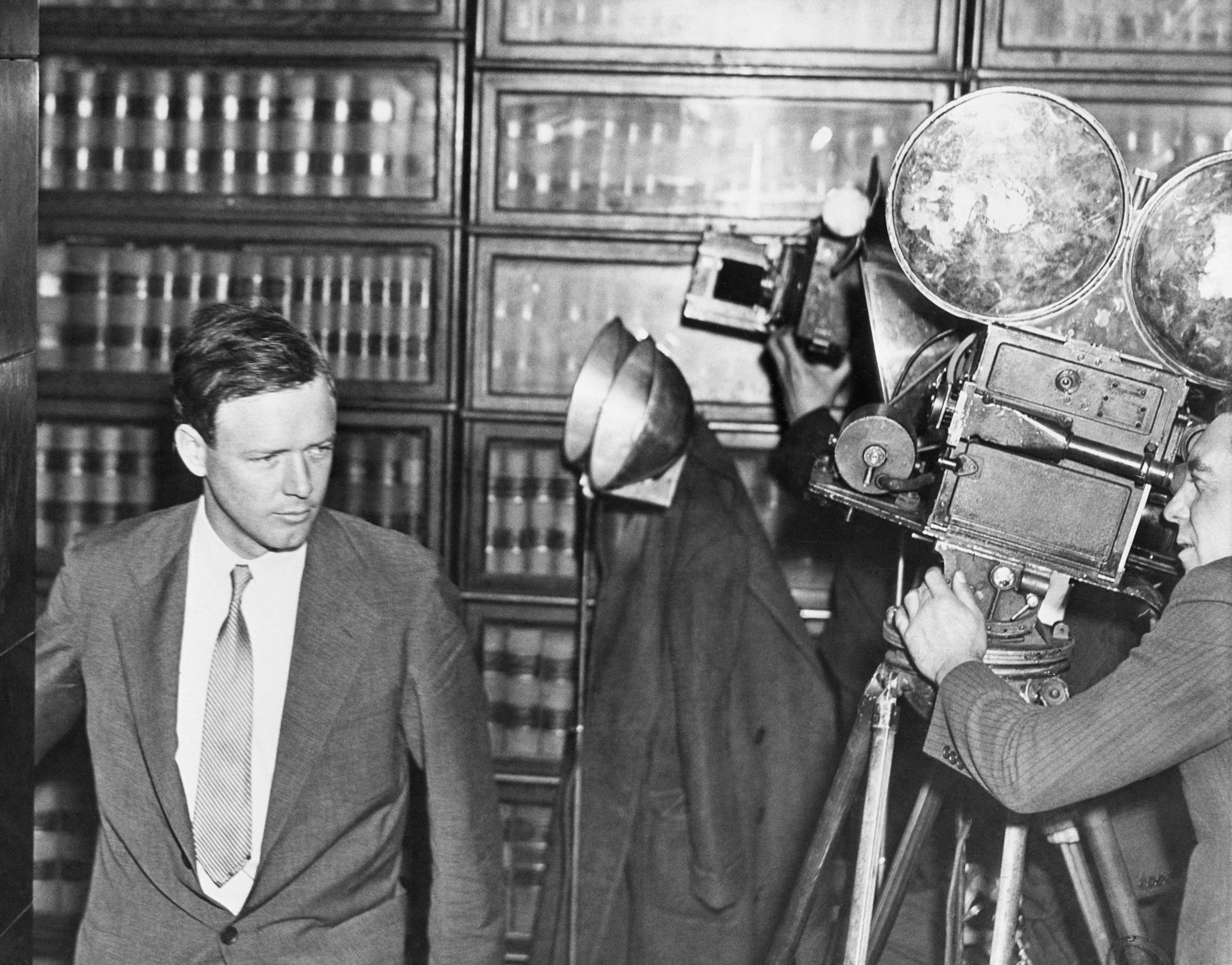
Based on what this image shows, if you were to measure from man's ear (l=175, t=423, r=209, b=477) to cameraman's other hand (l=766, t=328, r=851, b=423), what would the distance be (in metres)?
1.30

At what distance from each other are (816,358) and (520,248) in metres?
0.75

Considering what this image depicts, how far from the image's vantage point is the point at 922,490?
82.0 inches

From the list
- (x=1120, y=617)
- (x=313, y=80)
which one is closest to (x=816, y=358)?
(x=1120, y=617)

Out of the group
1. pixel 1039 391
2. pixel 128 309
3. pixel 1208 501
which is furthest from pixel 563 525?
pixel 1208 501

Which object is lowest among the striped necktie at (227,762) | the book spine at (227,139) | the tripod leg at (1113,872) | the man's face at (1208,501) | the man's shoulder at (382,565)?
the tripod leg at (1113,872)

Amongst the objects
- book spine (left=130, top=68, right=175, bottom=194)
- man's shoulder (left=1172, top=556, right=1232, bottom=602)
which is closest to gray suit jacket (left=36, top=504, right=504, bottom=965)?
man's shoulder (left=1172, top=556, right=1232, bottom=602)

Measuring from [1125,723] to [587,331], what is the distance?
1844 millimetres

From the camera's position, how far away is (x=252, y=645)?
1884 mm

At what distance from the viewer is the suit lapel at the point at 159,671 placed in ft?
5.94

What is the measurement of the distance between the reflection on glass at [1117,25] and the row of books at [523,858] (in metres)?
1.95

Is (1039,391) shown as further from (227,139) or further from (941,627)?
(227,139)

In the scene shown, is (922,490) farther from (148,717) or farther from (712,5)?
(712,5)

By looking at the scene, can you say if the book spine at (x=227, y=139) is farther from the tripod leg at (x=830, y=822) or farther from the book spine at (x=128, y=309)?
the tripod leg at (x=830, y=822)

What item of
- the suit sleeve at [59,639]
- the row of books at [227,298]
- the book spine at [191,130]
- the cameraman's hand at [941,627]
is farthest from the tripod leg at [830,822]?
the book spine at [191,130]
